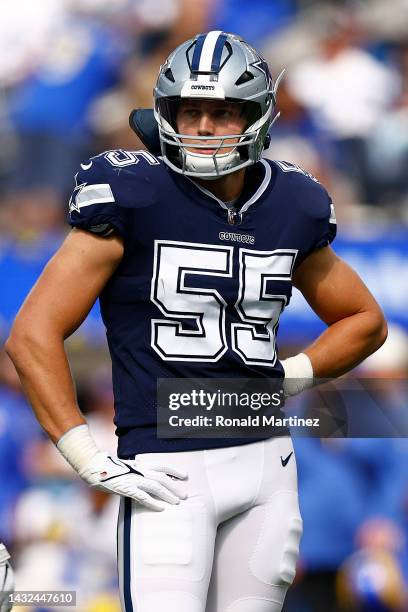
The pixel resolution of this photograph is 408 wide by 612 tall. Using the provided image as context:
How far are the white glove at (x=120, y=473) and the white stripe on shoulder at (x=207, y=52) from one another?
0.87 m

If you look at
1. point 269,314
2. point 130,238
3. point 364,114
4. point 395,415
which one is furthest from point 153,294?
point 364,114

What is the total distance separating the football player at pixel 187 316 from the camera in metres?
2.54

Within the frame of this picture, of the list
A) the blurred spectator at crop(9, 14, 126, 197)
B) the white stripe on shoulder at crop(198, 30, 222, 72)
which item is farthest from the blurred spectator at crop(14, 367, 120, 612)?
the white stripe on shoulder at crop(198, 30, 222, 72)

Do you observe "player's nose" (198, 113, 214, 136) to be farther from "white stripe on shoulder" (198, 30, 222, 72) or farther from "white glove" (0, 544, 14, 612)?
"white glove" (0, 544, 14, 612)

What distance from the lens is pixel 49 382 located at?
2.54 metres

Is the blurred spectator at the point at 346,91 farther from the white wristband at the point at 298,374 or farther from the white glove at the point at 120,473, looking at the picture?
the white glove at the point at 120,473

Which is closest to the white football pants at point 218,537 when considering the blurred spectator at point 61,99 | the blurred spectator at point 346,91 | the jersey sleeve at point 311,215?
the jersey sleeve at point 311,215

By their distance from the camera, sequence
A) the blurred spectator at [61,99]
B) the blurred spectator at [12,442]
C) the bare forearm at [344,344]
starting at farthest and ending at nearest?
the blurred spectator at [61,99], the blurred spectator at [12,442], the bare forearm at [344,344]

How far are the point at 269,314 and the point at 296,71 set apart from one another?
→ 3.82m

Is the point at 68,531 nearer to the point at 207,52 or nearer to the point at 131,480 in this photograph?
the point at 131,480

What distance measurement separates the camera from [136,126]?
2955 mm

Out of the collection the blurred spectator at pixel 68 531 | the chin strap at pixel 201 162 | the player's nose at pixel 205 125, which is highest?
the player's nose at pixel 205 125

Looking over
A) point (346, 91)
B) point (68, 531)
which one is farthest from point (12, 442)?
point (346, 91)

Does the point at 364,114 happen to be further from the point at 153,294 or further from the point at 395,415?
the point at 153,294
